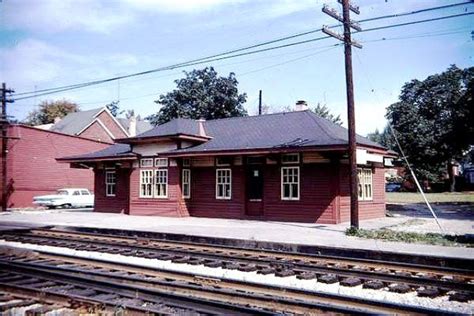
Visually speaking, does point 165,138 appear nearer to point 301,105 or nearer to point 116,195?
point 116,195

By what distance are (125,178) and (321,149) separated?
43.1 feet

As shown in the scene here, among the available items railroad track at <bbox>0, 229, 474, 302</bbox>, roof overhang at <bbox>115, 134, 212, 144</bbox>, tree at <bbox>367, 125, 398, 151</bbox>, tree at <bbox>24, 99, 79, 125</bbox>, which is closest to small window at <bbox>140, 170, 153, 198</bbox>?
roof overhang at <bbox>115, 134, 212, 144</bbox>

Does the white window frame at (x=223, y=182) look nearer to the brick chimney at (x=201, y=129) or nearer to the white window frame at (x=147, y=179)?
the brick chimney at (x=201, y=129)

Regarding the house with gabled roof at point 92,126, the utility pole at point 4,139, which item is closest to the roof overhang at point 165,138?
the utility pole at point 4,139

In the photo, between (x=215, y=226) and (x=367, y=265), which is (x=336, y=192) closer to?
(x=215, y=226)

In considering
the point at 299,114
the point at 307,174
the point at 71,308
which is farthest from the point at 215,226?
the point at 71,308

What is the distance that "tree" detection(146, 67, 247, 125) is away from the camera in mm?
49875

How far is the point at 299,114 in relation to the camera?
24359 mm

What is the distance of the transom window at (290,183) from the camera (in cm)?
2024

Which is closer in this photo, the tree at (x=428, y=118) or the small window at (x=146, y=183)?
the small window at (x=146, y=183)

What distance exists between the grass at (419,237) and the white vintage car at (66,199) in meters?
24.4

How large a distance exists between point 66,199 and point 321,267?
2805 cm

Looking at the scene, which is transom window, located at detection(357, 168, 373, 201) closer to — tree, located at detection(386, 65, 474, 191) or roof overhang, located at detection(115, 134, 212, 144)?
roof overhang, located at detection(115, 134, 212, 144)

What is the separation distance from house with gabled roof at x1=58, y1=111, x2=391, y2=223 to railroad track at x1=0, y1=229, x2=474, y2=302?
7873mm
